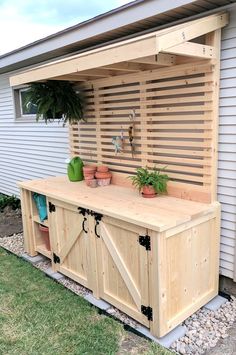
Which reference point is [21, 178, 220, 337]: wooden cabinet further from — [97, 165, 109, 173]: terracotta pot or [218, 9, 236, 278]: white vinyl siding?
[97, 165, 109, 173]: terracotta pot

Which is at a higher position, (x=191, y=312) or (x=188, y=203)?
(x=188, y=203)

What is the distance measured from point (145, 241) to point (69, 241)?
114 cm

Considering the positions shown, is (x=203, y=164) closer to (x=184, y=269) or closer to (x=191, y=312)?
(x=184, y=269)

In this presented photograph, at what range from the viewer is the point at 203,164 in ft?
9.53

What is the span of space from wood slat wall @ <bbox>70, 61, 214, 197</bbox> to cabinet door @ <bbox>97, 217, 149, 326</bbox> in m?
0.82

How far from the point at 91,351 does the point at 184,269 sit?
932 millimetres

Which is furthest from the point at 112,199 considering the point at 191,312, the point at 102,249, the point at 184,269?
the point at 191,312

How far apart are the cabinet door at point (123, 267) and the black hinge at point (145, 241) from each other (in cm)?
2

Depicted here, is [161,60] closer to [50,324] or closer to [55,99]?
[55,99]

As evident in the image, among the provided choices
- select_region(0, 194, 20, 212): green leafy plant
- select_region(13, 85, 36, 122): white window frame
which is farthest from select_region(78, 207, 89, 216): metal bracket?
select_region(0, 194, 20, 212): green leafy plant

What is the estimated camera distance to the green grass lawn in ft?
8.13

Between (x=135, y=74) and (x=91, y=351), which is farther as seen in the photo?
(x=135, y=74)

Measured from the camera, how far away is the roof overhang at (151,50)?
2.21 m

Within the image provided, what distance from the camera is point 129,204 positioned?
2947 millimetres
